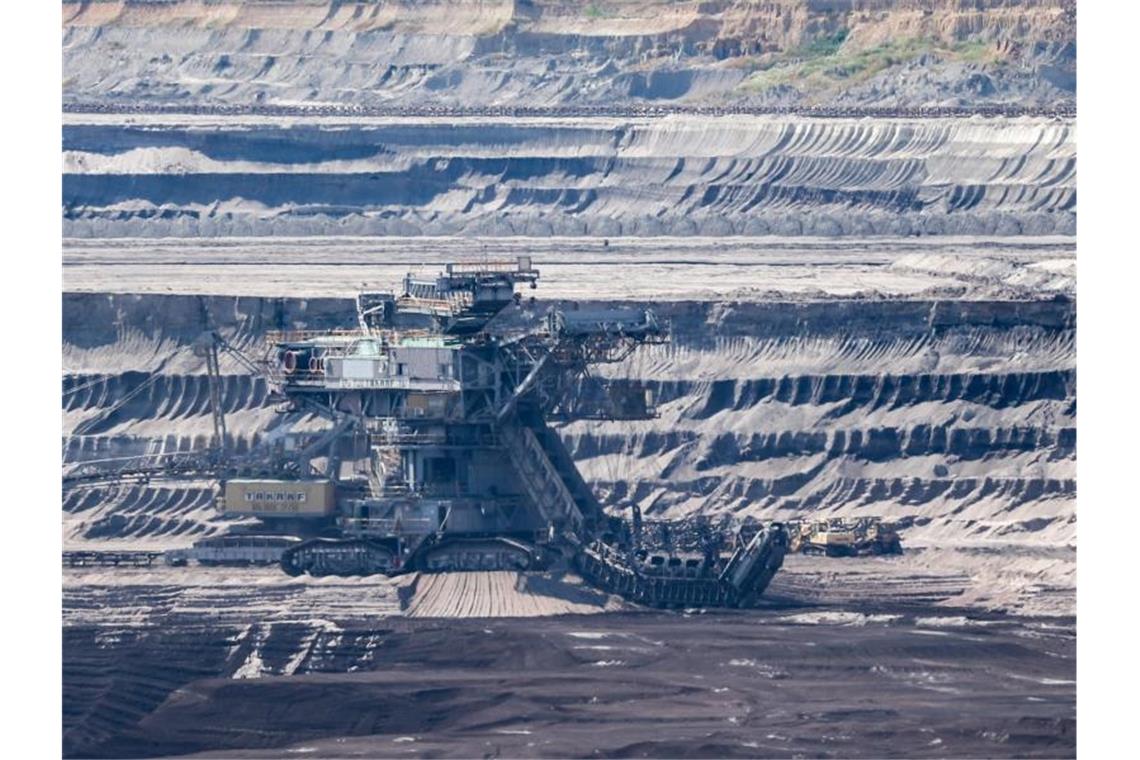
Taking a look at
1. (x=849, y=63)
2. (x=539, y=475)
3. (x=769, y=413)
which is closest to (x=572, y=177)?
(x=849, y=63)

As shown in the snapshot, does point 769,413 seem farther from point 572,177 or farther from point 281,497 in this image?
point 572,177

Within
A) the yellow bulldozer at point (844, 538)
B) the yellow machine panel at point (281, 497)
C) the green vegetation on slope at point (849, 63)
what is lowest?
the yellow bulldozer at point (844, 538)

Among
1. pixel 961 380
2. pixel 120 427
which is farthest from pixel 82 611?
pixel 961 380

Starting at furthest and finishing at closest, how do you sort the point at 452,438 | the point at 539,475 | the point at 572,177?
the point at 572,177 < the point at 452,438 < the point at 539,475

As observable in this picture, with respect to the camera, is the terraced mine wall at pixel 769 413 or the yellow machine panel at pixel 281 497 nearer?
the yellow machine panel at pixel 281 497

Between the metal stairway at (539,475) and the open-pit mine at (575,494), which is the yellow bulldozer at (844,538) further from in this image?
the metal stairway at (539,475)

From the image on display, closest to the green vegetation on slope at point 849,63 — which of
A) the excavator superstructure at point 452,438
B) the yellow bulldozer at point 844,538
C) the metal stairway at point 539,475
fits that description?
the yellow bulldozer at point 844,538

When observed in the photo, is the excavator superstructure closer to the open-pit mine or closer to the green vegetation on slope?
the open-pit mine
